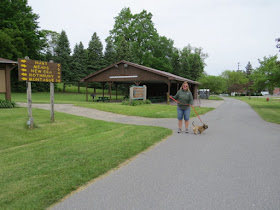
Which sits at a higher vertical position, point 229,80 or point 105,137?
point 229,80

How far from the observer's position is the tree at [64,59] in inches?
1777

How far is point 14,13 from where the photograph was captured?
131ft

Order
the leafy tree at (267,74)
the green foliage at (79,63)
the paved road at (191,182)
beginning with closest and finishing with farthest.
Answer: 1. the paved road at (191,182)
2. the leafy tree at (267,74)
3. the green foliage at (79,63)

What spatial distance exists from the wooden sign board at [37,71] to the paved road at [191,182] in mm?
5898

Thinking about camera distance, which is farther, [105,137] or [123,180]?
[105,137]

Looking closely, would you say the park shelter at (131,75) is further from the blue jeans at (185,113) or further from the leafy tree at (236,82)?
the leafy tree at (236,82)

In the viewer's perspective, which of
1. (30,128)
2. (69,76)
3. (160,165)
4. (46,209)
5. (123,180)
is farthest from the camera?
(69,76)

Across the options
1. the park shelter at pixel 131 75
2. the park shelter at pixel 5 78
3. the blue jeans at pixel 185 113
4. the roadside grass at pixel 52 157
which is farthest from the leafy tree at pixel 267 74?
the park shelter at pixel 5 78

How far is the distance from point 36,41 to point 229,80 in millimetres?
59251

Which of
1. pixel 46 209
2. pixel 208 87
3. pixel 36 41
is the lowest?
pixel 46 209

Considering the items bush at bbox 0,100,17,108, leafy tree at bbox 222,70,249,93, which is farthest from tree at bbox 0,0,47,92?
leafy tree at bbox 222,70,249,93

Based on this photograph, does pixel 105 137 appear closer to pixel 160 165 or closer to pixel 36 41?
pixel 160 165

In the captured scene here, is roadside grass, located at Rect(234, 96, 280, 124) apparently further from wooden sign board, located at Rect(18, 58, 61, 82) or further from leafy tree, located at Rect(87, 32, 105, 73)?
leafy tree, located at Rect(87, 32, 105, 73)

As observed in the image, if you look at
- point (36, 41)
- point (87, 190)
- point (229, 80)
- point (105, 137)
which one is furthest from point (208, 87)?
point (87, 190)
